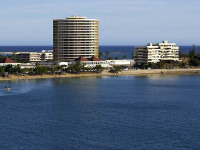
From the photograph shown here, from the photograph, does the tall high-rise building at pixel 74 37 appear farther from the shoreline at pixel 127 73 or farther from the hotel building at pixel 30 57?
the shoreline at pixel 127 73

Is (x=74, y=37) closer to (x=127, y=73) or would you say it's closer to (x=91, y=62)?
(x=91, y=62)

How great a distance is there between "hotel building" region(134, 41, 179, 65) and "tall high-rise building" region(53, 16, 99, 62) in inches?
684

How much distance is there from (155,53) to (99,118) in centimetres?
9560

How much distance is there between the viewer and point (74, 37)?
143625 millimetres

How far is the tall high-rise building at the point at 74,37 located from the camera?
144m

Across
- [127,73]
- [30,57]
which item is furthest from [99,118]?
[30,57]

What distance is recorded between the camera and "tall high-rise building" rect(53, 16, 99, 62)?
143625 mm

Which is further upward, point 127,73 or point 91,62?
point 91,62

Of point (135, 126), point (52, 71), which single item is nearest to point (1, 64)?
point (52, 71)

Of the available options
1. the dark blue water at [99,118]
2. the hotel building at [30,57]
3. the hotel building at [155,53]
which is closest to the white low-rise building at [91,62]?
the hotel building at [155,53]

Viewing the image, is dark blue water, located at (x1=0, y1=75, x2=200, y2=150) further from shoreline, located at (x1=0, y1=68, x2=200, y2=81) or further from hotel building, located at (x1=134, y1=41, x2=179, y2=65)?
hotel building, located at (x1=134, y1=41, x2=179, y2=65)

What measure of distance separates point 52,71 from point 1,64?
15322mm

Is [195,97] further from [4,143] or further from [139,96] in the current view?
[4,143]

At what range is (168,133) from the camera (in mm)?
51562
